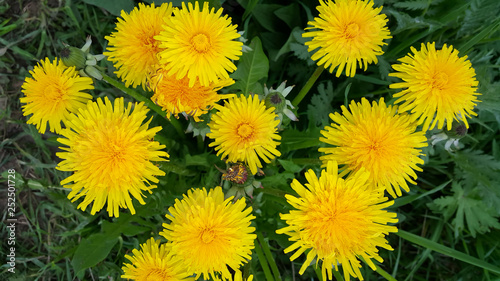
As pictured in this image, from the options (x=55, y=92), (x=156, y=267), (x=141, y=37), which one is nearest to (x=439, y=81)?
(x=141, y=37)

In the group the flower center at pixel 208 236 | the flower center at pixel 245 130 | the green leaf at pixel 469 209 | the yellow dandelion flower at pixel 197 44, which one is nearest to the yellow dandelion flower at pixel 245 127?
the flower center at pixel 245 130

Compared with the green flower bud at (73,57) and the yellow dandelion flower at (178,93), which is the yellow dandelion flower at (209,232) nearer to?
the yellow dandelion flower at (178,93)

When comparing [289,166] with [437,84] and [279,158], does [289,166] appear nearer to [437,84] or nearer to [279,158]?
[279,158]

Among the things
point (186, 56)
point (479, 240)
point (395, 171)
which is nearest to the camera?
point (186, 56)

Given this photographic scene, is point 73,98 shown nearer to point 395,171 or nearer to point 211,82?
point 211,82

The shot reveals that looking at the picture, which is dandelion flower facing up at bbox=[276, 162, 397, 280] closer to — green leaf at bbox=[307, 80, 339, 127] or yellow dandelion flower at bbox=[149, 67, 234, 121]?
yellow dandelion flower at bbox=[149, 67, 234, 121]

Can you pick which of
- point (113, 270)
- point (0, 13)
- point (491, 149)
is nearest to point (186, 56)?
point (113, 270)

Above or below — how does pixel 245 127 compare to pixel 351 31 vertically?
below

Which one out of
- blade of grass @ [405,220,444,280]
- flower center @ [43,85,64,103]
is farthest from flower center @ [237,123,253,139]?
blade of grass @ [405,220,444,280]
